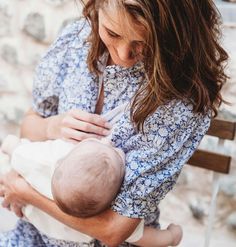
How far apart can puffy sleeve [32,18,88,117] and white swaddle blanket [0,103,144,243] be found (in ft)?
0.53

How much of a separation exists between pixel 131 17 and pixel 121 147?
1.19 feet

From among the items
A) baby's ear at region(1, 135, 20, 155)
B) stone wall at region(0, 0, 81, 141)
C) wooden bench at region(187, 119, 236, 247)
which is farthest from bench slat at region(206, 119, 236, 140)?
stone wall at region(0, 0, 81, 141)

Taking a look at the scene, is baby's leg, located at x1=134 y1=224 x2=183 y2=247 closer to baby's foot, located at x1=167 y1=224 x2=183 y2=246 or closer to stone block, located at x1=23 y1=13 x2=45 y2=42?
baby's foot, located at x1=167 y1=224 x2=183 y2=246

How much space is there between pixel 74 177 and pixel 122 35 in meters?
0.33

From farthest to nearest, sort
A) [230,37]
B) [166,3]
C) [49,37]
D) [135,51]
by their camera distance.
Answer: [49,37]
[230,37]
[135,51]
[166,3]

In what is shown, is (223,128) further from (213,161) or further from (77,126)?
(77,126)

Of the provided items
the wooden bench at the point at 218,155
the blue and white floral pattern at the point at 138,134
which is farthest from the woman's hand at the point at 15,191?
the wooden bench at the point at 218,155

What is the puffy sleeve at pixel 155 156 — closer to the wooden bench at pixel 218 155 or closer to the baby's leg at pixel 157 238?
the baby's leg at pixel 157 238

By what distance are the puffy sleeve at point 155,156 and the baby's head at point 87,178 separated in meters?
0.04

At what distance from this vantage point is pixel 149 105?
1.28m

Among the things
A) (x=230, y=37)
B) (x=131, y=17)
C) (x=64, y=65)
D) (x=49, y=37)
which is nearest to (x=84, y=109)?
(x=64, y=65)

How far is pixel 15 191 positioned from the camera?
1.45m

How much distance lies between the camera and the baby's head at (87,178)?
4.06ft

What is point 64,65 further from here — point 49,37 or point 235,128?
point 49,37
